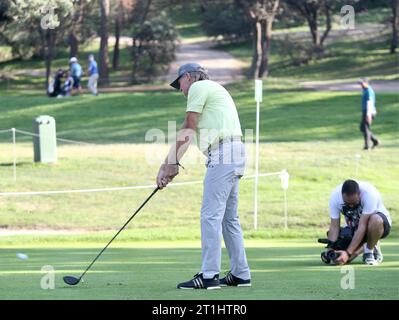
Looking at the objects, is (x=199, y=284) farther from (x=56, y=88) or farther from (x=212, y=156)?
(x=56, y=88)

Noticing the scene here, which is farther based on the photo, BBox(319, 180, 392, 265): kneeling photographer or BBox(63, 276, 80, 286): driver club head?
BBox(319, 180, 392, 265): kneeling photographer

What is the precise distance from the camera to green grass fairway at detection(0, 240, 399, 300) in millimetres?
9180

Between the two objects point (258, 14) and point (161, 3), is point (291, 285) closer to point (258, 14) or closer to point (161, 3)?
point (258, 14)

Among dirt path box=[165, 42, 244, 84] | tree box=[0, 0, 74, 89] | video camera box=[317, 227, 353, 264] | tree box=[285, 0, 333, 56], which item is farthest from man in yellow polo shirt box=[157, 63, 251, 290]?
tree box=[285, 0, 333, 56]

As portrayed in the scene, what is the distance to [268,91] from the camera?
1729 inches

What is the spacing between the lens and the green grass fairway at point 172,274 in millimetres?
9180

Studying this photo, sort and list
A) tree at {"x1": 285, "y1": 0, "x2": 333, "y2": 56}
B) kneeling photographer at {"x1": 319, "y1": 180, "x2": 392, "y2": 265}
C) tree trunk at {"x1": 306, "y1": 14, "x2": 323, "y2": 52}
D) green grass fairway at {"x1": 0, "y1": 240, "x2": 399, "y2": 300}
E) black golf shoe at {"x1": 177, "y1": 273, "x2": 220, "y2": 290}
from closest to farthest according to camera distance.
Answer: green grass fairway at {"x1": 0, "y1": 240, "x2": 399, "y2": 300}, black golf shoe at {"x1": 177, "y1": 273, "x2": 220, "y2": 290}, kneeling photographer at {"x1": 319, "y1": 180, "x2": 392, "y2": 265}, tree at {"x1": 285, "y1": 0, "x2": 333, "y2": 56}, tree trunk at {"x1": 306, "y1": 14, "x2": 323, "y2": 52}

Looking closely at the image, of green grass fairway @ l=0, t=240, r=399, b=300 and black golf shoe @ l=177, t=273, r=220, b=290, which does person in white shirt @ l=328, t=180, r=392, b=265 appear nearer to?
green grass fairway @ l=0, t=240, r=399, b=300

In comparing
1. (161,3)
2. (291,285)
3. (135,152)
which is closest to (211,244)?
(291,285)

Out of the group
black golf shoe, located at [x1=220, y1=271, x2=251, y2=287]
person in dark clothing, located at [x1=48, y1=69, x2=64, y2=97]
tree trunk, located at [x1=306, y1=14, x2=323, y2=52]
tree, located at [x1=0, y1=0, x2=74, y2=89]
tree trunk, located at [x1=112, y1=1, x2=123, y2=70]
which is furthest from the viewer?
tree trunk, located at [x1=306, y1=14, x2=323, y2=52]

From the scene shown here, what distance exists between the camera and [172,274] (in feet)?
37.0

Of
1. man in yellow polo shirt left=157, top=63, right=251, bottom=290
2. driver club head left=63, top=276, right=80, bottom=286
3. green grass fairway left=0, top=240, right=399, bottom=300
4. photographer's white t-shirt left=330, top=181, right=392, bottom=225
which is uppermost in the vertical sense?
man in yellow polo shirt left=157, top=63, right=251, bottom=290

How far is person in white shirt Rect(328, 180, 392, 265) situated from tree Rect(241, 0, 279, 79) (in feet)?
117
